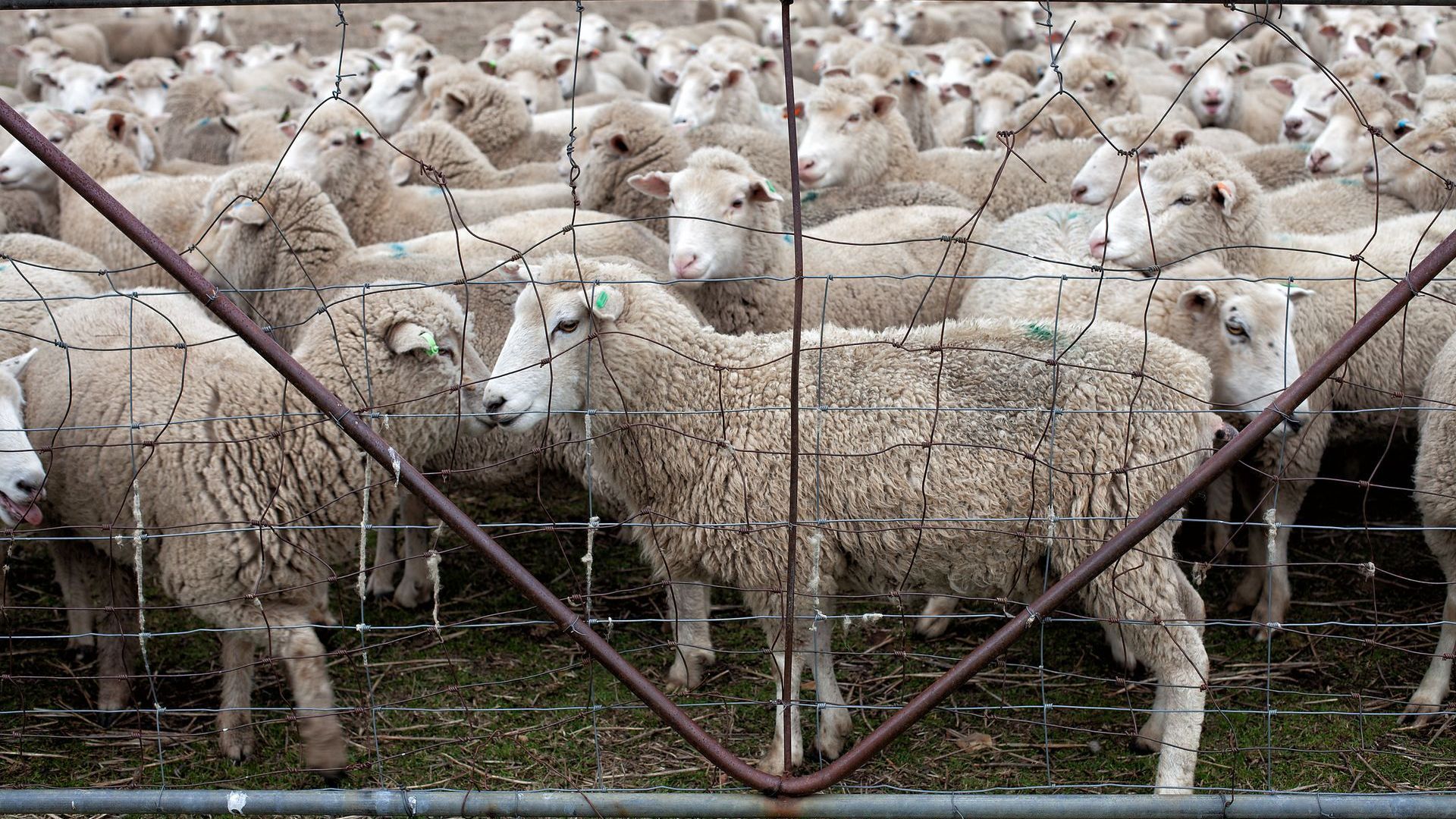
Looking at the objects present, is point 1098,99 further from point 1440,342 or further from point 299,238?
point 299,238

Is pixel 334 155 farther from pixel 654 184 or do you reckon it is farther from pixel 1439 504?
pixel 1439 504

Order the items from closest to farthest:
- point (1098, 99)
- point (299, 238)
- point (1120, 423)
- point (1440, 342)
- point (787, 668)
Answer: point (787, 668), point (1120, 423), point (1440, 342), point (299, 238), point (1098, 99)

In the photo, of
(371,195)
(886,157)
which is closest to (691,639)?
(371,195)

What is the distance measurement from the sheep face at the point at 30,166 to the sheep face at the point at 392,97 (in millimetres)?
2039

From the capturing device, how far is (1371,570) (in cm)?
272

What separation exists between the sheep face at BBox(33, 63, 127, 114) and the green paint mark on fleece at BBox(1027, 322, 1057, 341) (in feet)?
28.3

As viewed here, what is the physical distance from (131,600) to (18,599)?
66 cm

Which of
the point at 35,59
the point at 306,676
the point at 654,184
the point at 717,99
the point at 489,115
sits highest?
the point at 35,59

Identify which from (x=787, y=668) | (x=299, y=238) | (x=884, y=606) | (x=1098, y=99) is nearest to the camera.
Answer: (x=787, y=668)

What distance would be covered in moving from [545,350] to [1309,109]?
5549 millimetres

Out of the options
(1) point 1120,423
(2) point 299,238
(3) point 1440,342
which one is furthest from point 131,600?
(3) point 1440,342

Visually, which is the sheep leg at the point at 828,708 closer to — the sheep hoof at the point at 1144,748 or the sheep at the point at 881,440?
the sheep at the point at 881,440

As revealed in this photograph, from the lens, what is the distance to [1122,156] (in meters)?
4.80

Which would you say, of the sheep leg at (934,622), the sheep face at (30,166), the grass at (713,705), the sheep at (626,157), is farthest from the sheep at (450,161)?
the sheep leg at (934,622)
